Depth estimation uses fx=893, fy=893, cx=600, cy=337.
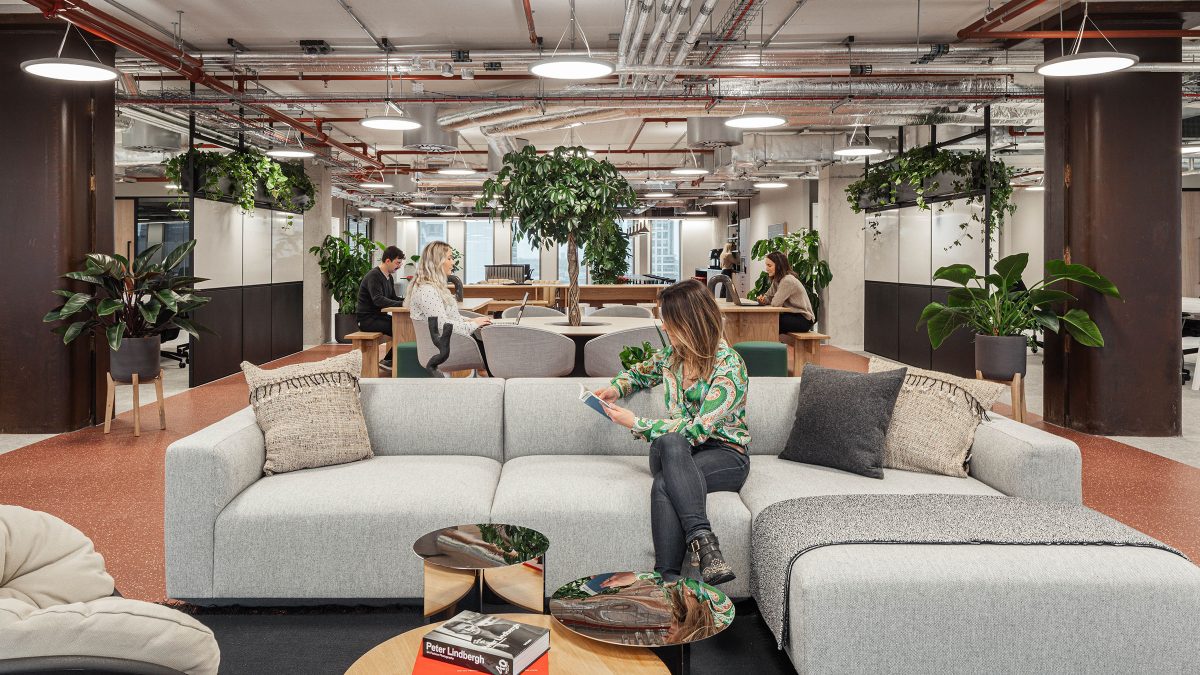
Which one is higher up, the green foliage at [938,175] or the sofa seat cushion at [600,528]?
the green foliage at [938,175]

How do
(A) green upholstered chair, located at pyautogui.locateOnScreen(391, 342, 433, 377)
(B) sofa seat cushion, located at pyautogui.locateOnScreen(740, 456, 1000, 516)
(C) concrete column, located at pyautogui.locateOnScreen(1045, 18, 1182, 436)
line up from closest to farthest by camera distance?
(B) sofa seat cushion, located at pyautogui.locateOnScreen(740, 456, 1000, 516)
(C) concrete column, located at pyautogui.locateOnScreen(1045, 18, 1182, 436)
(A) green upholstered chair, located at pyautogui.locateOnScreen(391, 342, 433, 377)

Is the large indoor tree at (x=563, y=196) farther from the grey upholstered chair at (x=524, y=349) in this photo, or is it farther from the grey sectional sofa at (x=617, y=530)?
the grey sectional sofa at (x=617, y=530)

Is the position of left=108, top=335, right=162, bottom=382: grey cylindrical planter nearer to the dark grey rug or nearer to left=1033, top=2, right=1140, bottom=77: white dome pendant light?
the dark grey rug

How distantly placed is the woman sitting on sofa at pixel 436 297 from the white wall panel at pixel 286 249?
5781mm

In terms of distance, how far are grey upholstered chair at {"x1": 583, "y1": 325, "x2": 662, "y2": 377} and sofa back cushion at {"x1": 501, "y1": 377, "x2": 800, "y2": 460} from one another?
1.63 meters

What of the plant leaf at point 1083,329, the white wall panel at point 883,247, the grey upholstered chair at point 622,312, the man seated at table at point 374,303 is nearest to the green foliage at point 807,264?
the white wall panel at point 883,247

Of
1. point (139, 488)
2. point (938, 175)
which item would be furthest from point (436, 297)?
point (938, 175)

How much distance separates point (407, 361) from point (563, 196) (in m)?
2.14

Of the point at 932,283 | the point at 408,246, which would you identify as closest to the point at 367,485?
the point at 932,283

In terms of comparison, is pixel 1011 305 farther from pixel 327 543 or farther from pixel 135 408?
pixel 135 408

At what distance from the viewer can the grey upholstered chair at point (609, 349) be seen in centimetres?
538

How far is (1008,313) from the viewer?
622cm

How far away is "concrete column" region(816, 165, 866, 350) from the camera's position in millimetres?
13102

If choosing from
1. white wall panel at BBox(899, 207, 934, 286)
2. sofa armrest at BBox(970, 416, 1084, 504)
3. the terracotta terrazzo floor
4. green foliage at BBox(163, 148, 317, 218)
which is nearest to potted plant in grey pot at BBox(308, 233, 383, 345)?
green foliage at BBox(163, 148, 317, 218)
